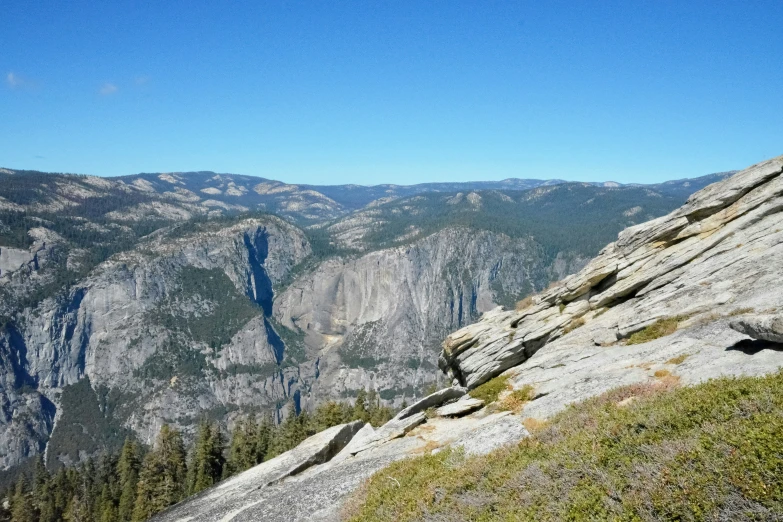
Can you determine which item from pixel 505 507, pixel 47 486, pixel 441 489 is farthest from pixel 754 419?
pixel 47 486

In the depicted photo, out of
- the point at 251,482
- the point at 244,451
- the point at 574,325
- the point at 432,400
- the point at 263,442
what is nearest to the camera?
the point at 251,482

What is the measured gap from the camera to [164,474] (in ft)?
252

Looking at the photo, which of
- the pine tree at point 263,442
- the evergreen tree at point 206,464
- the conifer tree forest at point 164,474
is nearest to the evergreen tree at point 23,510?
the conifer tree forest at point 164,474

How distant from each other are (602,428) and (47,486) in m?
120

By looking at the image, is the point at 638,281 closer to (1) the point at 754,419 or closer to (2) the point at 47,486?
(1) the point at 754,419

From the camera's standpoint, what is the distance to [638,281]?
31.4 m

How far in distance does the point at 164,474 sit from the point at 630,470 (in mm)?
85755

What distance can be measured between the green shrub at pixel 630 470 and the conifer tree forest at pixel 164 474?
217 ft

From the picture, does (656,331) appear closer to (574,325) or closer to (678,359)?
(678,359)

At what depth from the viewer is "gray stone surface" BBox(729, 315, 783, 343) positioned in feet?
52.6

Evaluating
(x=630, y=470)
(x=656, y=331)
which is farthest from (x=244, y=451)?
(x=630, y=470)

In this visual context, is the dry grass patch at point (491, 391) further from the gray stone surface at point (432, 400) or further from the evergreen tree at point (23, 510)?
the evergreen tree at point (23, 510)

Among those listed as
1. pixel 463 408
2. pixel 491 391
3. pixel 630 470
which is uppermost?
pixel 630 470

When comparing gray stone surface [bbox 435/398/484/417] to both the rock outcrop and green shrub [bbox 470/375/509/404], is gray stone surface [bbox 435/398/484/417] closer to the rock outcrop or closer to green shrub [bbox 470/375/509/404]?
green shrub [bbox 470/375/509/404]
